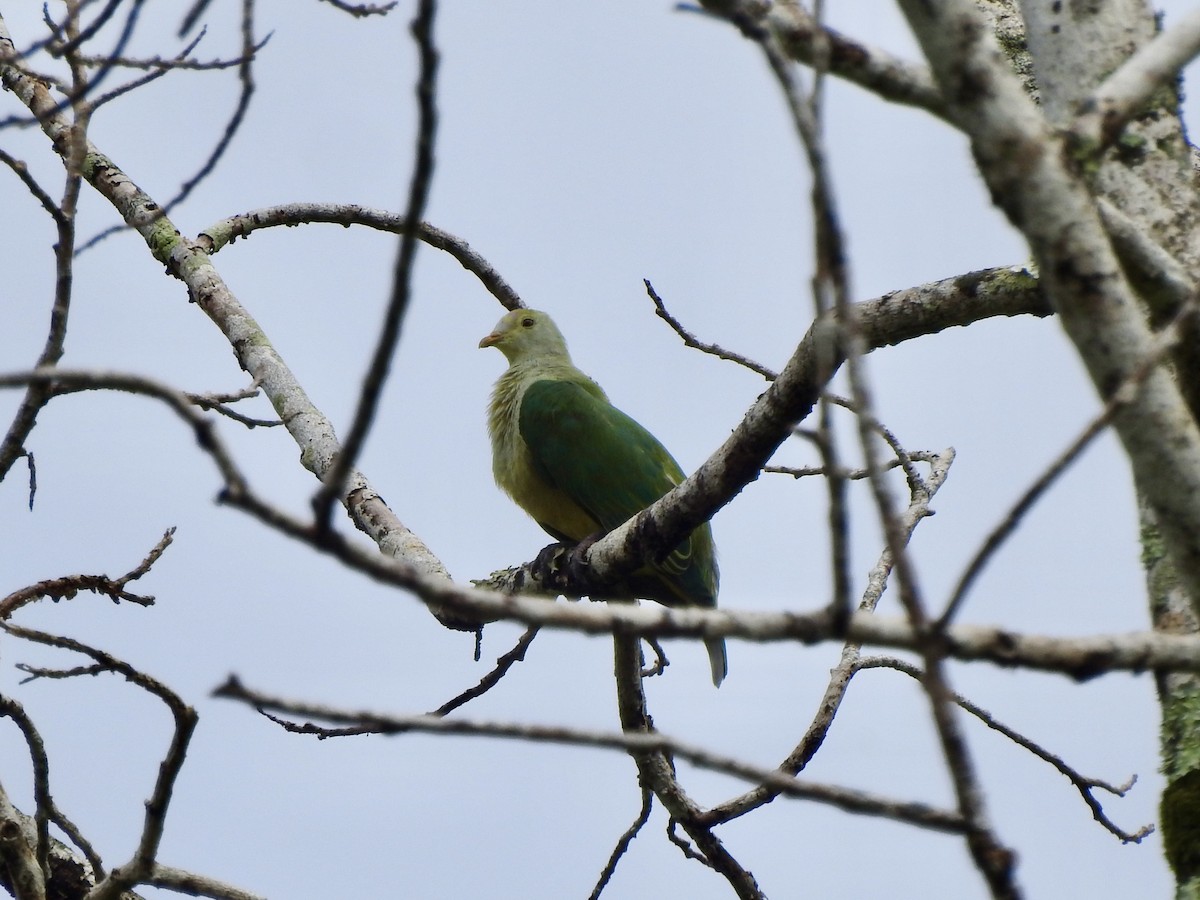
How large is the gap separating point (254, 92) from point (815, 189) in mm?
2020

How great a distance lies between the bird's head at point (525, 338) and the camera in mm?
6984

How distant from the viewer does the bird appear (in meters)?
5.43

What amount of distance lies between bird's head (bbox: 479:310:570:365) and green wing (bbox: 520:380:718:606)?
75 centimetres

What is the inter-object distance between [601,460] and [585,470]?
3.7 inches

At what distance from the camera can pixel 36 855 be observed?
2877mm

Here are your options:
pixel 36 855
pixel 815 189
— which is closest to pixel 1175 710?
pixel 815 189

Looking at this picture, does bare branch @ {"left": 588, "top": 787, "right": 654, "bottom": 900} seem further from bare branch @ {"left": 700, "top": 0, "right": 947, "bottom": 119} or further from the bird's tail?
bare branch @ {"left": 700, "top": 0, "right": 947, "bottom": 119}

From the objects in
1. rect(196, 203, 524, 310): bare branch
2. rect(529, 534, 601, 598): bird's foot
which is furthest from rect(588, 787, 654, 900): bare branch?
rect(196, 203, 524, 310): bare branch

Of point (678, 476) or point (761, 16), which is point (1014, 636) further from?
point (678, 476)

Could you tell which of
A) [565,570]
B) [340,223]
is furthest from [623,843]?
[340,223]

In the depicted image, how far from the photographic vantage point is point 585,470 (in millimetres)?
5758

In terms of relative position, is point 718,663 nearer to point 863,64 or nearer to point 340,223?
point 340,223

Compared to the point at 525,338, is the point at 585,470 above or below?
below

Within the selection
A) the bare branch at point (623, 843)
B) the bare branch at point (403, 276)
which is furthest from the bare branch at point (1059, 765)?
the bare branch at point (403, 276)
